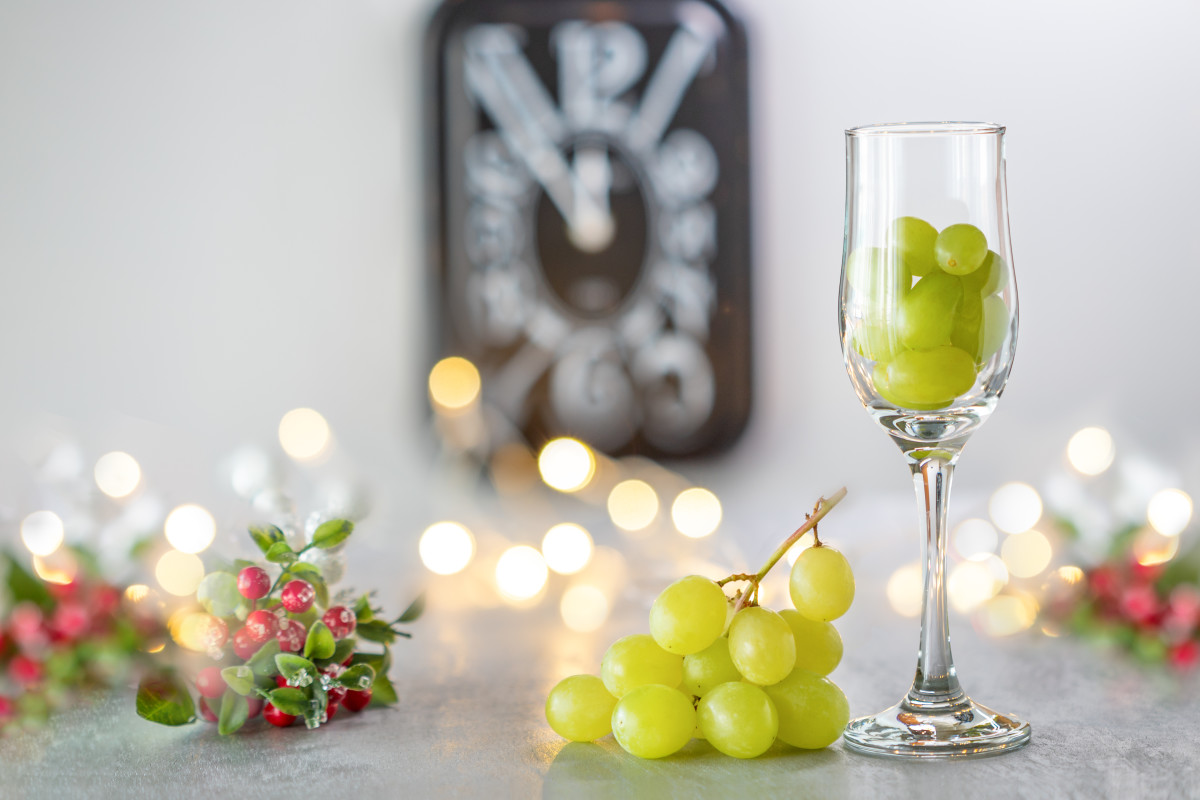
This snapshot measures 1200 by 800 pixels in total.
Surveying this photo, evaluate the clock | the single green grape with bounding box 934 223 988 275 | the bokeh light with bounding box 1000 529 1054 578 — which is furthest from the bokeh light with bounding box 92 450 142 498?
the single green grape with bounding box 934 223 988 275

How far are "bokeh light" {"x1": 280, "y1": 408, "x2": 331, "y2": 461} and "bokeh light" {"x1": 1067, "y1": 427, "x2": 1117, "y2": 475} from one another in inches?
52.3

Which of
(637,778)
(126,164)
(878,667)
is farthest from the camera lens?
(126,164)

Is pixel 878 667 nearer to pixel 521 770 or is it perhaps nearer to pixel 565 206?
pixel 521 770

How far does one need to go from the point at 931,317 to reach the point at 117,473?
170 centimetres

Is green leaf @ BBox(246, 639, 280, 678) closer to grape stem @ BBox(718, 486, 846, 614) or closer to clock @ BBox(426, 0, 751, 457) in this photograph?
grape stem @ BBox(718, 486, 846, 614)

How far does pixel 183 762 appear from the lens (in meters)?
0.64

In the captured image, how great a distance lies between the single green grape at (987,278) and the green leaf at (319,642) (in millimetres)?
408

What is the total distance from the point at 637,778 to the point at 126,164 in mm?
1862

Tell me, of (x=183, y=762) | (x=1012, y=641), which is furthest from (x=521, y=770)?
(x=1012, y=641)

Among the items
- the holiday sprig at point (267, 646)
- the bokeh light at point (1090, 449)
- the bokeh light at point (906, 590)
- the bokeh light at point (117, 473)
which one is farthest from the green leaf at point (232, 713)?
the bokeh light at point (1090, 449)

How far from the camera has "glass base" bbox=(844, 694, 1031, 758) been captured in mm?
620

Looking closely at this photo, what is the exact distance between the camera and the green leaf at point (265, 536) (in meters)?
0.72

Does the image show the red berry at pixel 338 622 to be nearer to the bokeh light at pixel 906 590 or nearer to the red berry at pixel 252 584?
the red berry at pixel 252 584

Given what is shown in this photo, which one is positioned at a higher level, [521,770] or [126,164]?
[126,164]
